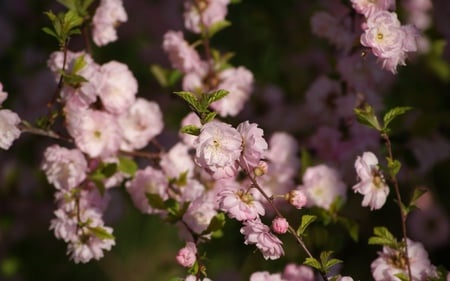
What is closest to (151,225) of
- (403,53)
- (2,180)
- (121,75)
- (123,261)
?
(123,261)

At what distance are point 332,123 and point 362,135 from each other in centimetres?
12

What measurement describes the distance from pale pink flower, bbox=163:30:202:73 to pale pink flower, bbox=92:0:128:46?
0.16 m

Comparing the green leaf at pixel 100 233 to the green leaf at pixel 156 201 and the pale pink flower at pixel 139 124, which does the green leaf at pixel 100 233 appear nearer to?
the green leaf at pixel 156 201

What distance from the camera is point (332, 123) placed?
2.02 m

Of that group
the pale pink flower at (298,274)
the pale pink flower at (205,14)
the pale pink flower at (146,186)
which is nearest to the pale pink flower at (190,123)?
the pale pink flower at (146,186)

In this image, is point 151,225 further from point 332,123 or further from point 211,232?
point 211,232

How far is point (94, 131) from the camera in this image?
1.69 meters

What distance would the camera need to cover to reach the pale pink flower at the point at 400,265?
5.06 feet

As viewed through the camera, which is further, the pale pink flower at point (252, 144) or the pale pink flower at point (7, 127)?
the pale pink flower at point (7, 127)

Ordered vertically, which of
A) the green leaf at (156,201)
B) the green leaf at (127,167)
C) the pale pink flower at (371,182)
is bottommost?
the green leaf at (156,201)

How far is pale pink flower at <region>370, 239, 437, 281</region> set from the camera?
154cm

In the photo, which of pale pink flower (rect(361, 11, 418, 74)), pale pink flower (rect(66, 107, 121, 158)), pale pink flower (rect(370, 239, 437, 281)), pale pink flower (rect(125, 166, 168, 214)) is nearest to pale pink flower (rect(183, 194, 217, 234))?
pale pink flower (rect(125, 166, 168, 214))

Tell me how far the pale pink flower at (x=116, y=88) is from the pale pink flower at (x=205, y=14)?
0.25 metres

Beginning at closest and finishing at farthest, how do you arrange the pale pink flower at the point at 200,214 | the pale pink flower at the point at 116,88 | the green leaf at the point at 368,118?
1. the green leaf at the point at 368,118
2. the pale pink flower at the point at 200,214
3. the pale pink flower at the point at 116,88
